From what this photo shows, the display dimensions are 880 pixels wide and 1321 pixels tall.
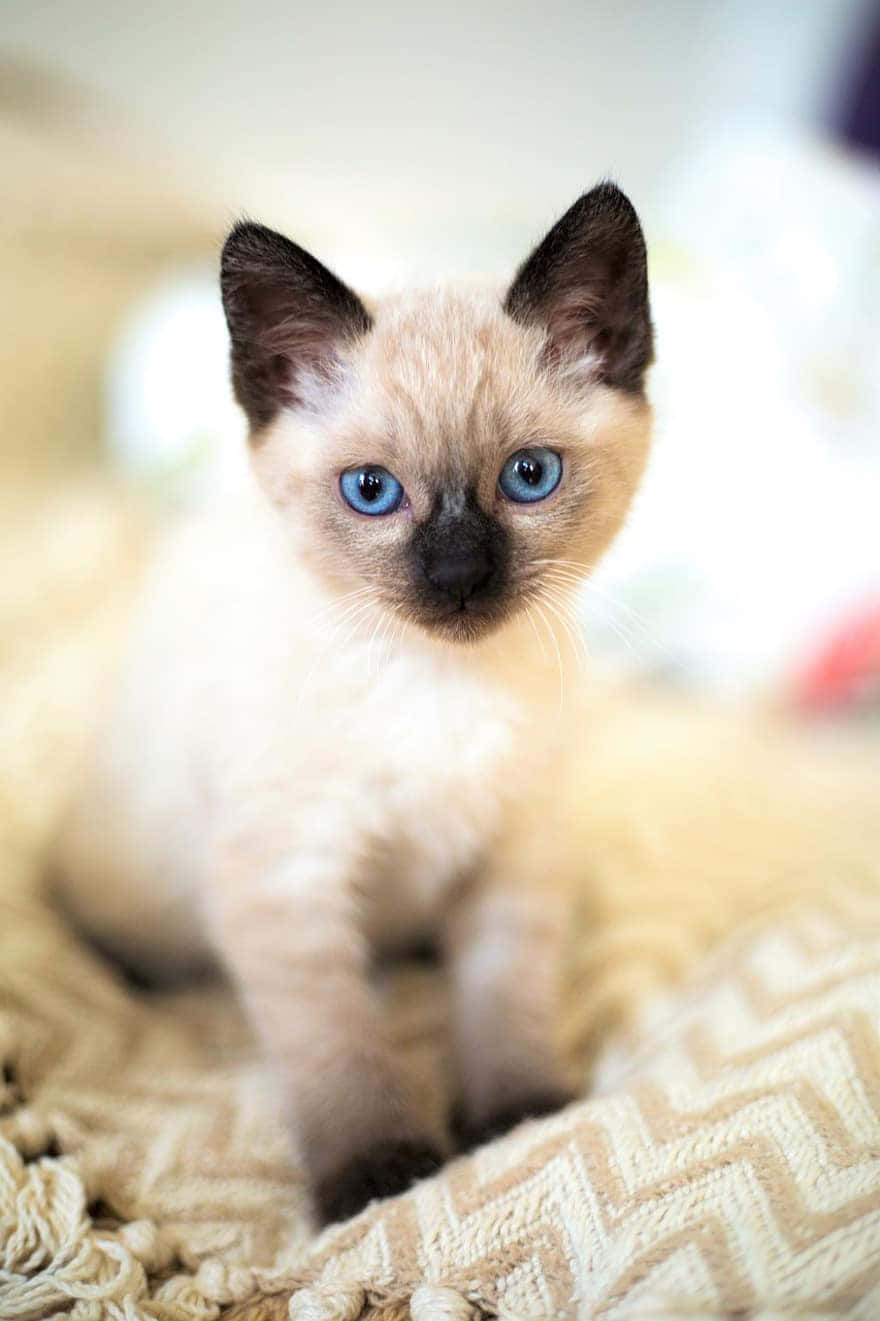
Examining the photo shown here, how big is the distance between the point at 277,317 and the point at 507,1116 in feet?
2.62

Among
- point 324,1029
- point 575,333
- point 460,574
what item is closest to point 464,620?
point 460,574

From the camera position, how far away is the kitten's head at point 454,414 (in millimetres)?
842

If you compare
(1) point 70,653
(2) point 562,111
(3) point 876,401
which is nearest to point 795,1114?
(1) point 70,653

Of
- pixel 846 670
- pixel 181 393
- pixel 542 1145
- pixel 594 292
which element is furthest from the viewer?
pixel 181 393

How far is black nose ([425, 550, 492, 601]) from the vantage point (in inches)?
32.4

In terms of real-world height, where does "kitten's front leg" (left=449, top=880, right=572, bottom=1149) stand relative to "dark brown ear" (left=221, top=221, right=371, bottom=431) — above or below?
below

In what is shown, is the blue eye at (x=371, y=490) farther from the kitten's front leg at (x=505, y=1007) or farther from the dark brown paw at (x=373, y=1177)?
the dark brown paw at (x=373, y=1177)

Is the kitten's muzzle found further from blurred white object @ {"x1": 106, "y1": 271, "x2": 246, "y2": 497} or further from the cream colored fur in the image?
blurred white object @ {"x1": 106, "y1": 271, "x2": 246, "y2": 497}

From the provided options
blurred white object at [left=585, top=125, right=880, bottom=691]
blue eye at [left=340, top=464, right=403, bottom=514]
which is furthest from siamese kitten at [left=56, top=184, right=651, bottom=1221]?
blurred white object at [left=585, top=125, right=880, bottom=691]

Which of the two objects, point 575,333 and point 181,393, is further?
point 181,393

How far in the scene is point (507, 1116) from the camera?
0.92 metres

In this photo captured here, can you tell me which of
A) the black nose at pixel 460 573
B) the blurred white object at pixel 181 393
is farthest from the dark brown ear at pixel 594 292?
the blurred white object at pixel 181 393

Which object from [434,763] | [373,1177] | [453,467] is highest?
[453,467]

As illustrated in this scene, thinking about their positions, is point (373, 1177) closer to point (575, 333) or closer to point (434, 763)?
point (434, 763)
